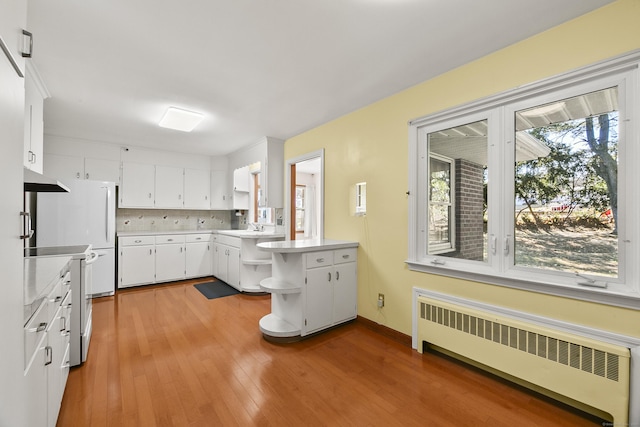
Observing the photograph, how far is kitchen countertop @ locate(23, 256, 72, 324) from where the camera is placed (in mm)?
1109

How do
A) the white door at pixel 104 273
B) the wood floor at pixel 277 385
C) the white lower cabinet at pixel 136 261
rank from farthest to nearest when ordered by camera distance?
the white lower cabinet at pixel 136 261
the white door at pixel 104 273
the wood floor at pixel 277 385

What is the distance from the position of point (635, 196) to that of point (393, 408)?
191 centimetres

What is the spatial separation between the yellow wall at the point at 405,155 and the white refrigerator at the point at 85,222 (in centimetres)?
297

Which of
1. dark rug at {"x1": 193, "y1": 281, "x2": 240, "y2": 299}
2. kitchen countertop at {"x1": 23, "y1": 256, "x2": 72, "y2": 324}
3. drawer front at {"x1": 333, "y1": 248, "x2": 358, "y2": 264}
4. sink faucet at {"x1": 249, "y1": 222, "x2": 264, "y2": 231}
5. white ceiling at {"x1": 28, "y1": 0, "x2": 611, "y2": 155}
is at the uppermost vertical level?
white ceiling at {"x1": 28, "y1": 0, "x2": 611, "y2": 155}

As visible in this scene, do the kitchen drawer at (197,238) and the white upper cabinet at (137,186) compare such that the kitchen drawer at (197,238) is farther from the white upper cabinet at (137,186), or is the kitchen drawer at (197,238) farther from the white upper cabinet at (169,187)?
the white upper cabinet at (137,186)

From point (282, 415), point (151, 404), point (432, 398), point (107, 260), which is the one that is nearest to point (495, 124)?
point (432, 398)

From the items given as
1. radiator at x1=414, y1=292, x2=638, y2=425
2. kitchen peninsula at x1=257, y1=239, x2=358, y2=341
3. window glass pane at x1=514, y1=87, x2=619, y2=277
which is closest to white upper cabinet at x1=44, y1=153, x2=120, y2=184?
kitchen peninsula at x1=257, y1=239, x2=358, y2=341

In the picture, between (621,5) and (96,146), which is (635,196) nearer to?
(621,5)

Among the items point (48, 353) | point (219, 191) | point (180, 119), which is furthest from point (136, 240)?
point (48, 353)

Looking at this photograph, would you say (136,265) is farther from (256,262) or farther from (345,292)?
(345,292)

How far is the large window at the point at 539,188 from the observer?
1627 millimetres

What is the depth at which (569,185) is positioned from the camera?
186 centimetres

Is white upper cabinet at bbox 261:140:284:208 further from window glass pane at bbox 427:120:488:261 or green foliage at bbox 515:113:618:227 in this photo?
green foliage at bbox 515:113:618:227

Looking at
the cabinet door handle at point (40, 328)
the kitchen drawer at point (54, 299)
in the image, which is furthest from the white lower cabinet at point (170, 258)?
the cabinet door handle at point (40, 328)
